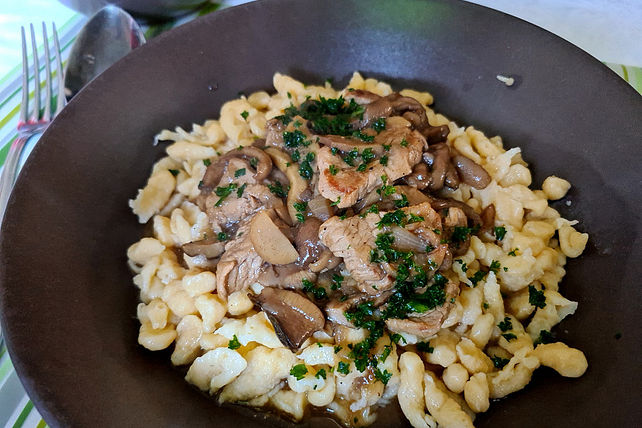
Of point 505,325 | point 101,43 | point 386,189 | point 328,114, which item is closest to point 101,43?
point 101,43

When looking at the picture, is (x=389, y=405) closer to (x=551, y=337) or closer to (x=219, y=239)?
(x=551, y=337)

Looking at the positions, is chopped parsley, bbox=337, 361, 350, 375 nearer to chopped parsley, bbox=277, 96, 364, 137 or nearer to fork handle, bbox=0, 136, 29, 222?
chopped parsley, bbox=277, 96, 364, 137

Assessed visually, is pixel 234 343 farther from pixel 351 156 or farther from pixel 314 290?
pixel 351 156

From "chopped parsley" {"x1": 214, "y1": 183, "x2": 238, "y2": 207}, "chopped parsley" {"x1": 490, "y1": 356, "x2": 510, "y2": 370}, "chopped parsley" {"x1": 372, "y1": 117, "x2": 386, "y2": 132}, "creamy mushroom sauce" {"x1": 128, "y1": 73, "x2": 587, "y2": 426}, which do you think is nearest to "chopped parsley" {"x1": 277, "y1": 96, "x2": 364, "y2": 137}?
"creamy mushroom sauce" {"x1": 128, "y1": 73, "x2": 587, "y2": 426}

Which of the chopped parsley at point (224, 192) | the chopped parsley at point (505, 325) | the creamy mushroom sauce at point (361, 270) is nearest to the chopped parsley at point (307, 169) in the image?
the creamy mushroom sauce at point (361, 270)

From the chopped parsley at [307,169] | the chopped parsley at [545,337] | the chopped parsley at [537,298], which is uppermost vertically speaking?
the chopped parsley at [307,169]

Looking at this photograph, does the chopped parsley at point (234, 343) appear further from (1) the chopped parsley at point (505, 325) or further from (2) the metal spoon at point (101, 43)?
(2) the metal spoon at point (101, 43)
